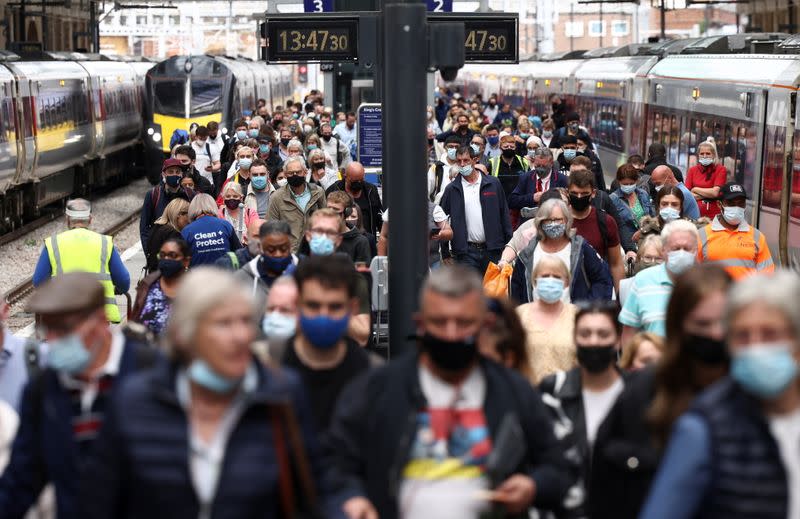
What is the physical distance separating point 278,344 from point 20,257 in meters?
18.9

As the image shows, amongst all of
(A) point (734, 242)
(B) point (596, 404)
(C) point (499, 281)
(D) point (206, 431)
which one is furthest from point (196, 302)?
(A) point (734, 242)

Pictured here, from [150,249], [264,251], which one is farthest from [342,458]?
[150,249]

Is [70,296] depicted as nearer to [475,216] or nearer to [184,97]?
[475,216]

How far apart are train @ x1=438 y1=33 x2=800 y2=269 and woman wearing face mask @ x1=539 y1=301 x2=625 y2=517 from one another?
32.3 ft

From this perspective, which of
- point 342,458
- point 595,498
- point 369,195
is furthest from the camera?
point 369,195

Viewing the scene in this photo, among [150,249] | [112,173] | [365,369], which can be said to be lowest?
[112,173]

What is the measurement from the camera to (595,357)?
19.9 ft

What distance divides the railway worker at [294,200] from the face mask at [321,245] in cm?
430

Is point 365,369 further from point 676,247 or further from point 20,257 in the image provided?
point 20,257

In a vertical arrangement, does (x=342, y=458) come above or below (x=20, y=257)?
above

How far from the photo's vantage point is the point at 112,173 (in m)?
38.8

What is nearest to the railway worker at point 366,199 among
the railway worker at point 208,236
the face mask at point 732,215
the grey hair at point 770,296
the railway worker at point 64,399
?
the railway worker at point 208,236

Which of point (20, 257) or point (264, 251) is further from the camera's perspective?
point (20, 257)

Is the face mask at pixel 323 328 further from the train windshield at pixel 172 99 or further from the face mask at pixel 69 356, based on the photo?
the train windshield at pixel 172 99
